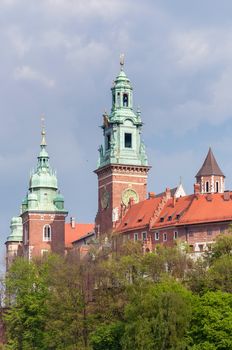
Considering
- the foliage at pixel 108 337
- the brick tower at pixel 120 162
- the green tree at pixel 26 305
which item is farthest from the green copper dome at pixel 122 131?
the foliage at pixel 108 337

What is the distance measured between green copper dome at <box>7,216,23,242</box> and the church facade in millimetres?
8601

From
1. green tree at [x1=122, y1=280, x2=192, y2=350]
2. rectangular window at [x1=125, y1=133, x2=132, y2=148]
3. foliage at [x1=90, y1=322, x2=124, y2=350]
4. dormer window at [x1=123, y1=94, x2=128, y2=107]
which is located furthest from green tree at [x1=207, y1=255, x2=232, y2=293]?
dormer window at [x1=123, y1=94, x2=128, y2=107]

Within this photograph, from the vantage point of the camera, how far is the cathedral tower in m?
142

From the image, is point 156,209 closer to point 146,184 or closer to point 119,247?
point 146,184

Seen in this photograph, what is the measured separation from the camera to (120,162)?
131m

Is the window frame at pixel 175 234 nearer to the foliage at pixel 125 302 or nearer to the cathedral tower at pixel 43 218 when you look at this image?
the foliage at pixel 125 302

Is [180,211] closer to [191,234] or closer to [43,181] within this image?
[191,234]

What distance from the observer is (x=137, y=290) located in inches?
3472

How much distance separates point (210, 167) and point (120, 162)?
510 inches

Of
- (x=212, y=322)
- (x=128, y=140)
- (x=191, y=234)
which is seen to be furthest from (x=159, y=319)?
(x=128, y=140)

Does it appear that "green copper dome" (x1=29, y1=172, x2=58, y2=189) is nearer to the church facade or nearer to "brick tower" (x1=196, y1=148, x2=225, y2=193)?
the church facade

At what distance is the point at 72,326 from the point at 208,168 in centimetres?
4887

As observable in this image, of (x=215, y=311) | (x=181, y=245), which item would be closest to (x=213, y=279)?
(x=215, y=311)

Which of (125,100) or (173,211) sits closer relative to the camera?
(173,211)
